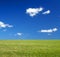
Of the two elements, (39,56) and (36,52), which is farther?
(36,52)

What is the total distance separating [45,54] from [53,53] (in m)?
1.44

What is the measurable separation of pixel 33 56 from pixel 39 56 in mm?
857

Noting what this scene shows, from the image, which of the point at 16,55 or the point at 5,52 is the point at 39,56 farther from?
the point at 5,52

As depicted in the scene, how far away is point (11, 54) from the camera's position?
32.7 meters

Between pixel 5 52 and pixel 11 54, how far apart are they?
1698 mm

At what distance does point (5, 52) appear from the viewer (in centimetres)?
3406

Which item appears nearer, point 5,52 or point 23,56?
point 23,56

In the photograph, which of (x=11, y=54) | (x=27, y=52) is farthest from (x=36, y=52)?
(x=11, y=54)

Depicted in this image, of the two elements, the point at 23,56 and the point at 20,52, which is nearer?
the point at 23,56

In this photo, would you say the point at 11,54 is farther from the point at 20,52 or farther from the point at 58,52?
the point at 58,52

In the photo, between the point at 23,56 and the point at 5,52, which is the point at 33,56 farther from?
the point at 5,52

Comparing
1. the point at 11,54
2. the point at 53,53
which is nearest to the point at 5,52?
the point at 11,54

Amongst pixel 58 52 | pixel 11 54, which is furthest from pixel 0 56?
pixel 58 52

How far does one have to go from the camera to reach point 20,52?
3384 cm
